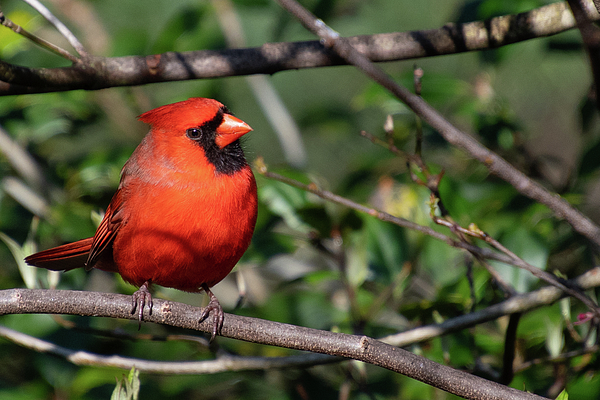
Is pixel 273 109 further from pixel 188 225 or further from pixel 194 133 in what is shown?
pixel 188 225

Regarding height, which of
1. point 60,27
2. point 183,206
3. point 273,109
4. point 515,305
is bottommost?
point 515,305

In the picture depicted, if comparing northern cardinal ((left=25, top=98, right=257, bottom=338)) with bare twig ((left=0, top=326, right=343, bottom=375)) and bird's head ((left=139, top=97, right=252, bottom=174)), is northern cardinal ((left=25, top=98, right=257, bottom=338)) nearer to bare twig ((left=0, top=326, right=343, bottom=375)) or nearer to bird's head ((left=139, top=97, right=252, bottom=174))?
bird's head ((left=139, top=97, right=252, bottom=174))

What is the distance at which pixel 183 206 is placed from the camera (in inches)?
85.4

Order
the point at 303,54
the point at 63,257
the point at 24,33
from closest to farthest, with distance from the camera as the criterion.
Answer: the point at 24,33 → the point at 303,54 → the point at 63,257

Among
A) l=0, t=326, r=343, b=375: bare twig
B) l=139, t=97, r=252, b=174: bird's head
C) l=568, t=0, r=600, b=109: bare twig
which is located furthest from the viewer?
l=139, t=97, r=252, b=174: bird's head

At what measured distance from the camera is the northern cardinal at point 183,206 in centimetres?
218

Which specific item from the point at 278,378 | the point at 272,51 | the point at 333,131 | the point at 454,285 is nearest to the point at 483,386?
the point at 454,285

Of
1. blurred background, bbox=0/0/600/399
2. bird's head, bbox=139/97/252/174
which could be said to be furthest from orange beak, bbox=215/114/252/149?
blurred background, bbox=0/0/600/399

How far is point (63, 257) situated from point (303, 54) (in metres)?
1.31

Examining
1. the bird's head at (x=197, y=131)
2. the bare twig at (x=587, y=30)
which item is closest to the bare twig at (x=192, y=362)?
the bird's head at (x=197, y=131)

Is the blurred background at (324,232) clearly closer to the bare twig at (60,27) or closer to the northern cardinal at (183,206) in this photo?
the northern cardinal at (183,206)

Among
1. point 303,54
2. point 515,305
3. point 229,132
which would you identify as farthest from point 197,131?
point 515,305

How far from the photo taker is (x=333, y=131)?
443 cm

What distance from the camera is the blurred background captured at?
2543 mm
